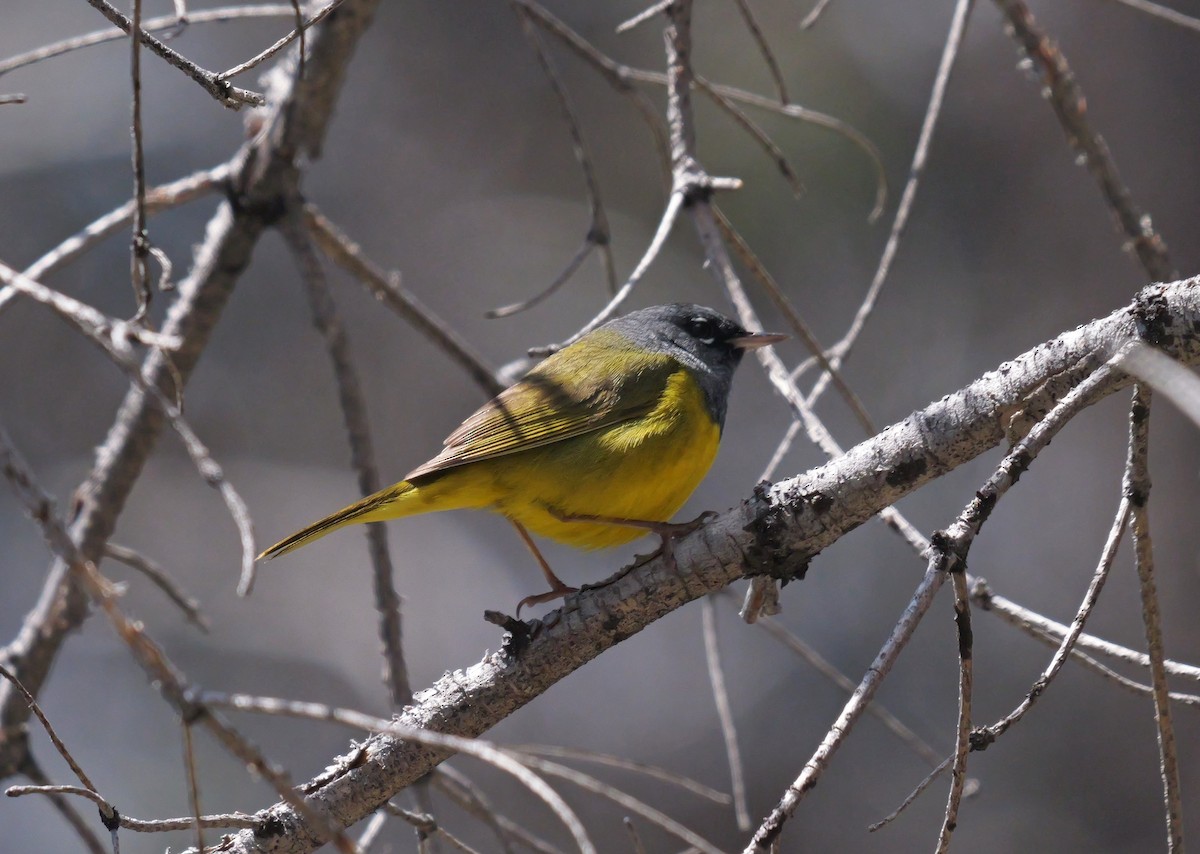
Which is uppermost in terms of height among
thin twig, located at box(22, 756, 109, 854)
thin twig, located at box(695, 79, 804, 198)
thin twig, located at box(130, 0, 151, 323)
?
thin twig, located at box(695, 79, 804, 198)

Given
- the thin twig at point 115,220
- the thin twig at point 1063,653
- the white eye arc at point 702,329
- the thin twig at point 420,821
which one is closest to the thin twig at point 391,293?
the thin twig at point 115,220

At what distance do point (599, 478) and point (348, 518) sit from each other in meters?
0.84

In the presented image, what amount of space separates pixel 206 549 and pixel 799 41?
6397 millimetres

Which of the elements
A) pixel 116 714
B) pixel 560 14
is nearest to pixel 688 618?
pixel 116 714

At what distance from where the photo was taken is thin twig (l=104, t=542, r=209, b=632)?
2674mm

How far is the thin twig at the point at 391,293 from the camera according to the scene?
12.3 feet

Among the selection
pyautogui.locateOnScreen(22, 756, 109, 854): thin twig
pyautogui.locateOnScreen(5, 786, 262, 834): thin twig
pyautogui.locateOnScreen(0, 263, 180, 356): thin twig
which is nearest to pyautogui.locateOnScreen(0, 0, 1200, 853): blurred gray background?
pyautogui.locateOnScreen(22, 756, 109, 854): thin twig

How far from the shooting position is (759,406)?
9.52 meters

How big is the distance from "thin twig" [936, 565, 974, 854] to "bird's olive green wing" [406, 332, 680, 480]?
225 centimetres

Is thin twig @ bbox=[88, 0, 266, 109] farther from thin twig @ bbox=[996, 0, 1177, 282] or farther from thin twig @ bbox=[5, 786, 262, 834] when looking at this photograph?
thin twig @ bbox=[996, 0, 1177, 282]

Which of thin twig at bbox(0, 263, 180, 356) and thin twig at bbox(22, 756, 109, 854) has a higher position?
thin twig at bbox(0, 263, 180, 356)

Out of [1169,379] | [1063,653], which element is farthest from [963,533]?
[1169,379]

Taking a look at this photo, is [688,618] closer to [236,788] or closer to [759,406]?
[759,406]

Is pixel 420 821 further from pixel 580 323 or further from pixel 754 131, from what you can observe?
pixel 580 323
